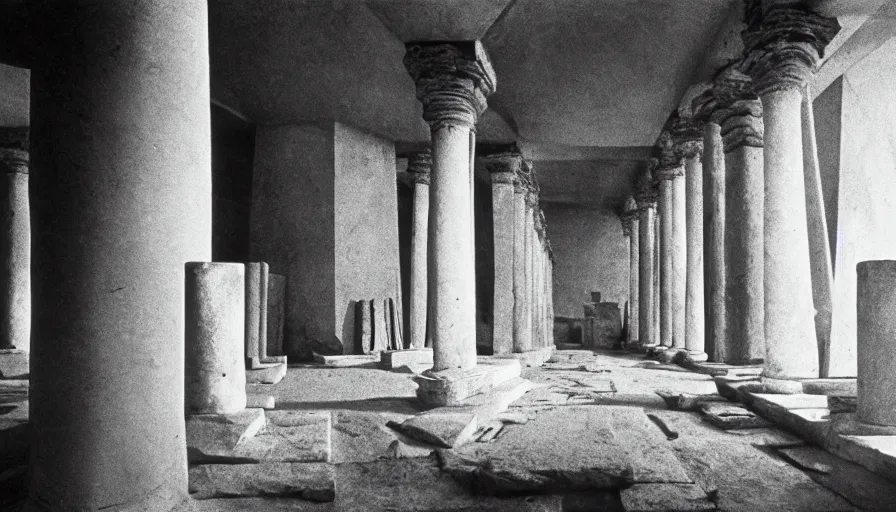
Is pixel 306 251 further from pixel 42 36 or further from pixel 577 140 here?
pixel 42 36

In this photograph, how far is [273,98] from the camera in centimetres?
1059

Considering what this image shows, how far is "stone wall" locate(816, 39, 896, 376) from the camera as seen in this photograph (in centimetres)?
827

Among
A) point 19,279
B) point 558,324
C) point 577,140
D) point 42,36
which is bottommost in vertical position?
point 558,324

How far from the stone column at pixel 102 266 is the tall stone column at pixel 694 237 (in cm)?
1024

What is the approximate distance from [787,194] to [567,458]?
12.3 ft

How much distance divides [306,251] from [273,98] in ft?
9.36

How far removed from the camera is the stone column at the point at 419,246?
1234cm

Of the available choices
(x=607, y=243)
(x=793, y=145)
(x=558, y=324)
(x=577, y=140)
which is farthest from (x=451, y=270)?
(x=607, y=243)

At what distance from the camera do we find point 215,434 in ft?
11.9

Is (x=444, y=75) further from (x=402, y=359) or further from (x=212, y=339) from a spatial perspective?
(x=402, y=359)

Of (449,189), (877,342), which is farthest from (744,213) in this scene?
(877,342)

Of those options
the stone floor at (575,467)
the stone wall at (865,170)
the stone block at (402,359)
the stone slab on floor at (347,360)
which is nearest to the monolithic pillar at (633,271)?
the stone wall at (865,170)

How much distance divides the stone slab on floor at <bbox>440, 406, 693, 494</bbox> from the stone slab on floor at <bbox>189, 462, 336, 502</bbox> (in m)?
0.97

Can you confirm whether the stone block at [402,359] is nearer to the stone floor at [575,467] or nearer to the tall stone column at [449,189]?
the tall stone column at [449,189]
